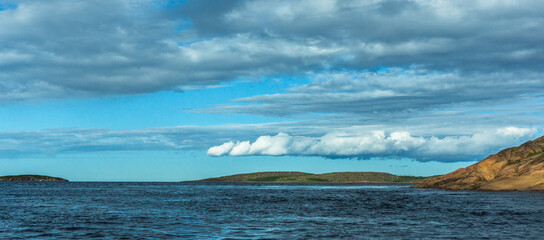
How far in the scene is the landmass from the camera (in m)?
128

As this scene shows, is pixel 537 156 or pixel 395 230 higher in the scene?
pixel 537 156

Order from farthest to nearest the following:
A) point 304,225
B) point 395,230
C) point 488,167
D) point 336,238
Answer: point 488,167, point 304,225, point 395,230, point 336,238

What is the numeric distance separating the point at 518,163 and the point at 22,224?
137 meters

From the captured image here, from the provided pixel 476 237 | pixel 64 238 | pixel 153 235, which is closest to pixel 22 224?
pixel 64 238

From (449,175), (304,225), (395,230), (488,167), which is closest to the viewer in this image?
(395,230)

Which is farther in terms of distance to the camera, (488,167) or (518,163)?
(488,167)

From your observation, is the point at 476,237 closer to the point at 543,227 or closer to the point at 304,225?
the point at 543,227

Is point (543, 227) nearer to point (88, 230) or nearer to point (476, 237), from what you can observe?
point (476, 237)

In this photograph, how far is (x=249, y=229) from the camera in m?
44.2

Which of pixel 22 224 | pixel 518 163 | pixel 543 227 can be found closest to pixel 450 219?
pixel 543 227

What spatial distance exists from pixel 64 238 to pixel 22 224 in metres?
13.9

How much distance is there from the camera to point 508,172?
140500 millimetres

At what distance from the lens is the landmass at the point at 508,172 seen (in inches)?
5027

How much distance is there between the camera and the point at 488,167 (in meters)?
155
